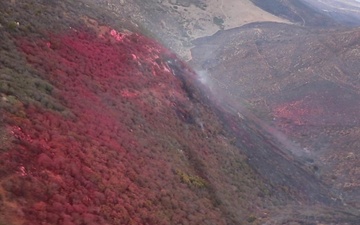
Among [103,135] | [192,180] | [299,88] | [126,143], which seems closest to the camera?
[103,135]

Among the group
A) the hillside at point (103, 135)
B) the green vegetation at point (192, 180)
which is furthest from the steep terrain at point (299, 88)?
the green vegetation at point (192, 180)

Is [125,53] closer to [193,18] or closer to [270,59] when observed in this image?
[270,59]

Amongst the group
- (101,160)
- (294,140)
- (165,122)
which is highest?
(101,160)

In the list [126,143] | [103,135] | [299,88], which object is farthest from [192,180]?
[299,88]

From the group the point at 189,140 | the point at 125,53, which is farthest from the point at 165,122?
the point at 125,53

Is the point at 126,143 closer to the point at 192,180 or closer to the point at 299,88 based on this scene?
the point at 192,180

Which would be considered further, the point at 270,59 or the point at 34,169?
the point at 270,59

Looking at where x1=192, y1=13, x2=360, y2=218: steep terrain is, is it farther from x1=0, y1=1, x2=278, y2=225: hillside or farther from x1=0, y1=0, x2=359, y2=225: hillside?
x1=0, y1=1, x2=278, y2=225: hillside

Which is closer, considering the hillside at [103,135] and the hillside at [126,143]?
the hillside at [103,135]

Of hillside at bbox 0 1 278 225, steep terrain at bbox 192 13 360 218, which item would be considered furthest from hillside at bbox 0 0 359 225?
steep terrain at bbox 192 13 360 218

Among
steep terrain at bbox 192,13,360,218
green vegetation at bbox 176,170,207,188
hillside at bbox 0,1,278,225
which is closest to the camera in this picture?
hillside at bbox 0,1,278,225

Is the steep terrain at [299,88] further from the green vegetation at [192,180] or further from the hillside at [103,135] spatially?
the green vegetation at [192,180]
